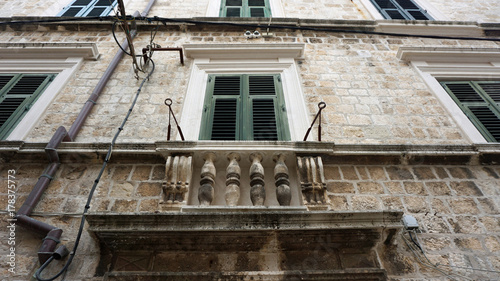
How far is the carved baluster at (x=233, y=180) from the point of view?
3527 millimetres

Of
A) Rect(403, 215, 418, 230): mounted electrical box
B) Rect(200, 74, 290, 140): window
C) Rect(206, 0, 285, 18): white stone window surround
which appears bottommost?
Rect(403, 215, 418, 230): mounted electrical box

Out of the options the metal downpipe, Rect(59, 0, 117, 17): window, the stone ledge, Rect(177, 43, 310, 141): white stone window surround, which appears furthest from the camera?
Rect(59, 0, 117, 17): window

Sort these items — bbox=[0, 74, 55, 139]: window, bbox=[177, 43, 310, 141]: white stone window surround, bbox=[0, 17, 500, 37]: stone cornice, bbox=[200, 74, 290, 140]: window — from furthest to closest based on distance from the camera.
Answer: bbox=[0, 17, 500, 37]: stone cornice
bbox=[177, 43, 310, 141]: white stone window surround
bbox=[0, 74, 55, 139]: window
bbox=[200, 74, 290, 140]: window

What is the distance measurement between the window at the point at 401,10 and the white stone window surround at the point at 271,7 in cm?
254

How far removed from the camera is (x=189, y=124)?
4758 millimetres

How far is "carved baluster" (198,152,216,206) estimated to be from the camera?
139 inches

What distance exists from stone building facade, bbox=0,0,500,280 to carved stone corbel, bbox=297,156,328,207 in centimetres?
2

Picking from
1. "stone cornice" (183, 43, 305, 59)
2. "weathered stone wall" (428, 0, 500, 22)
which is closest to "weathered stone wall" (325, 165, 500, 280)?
"stone cornice" (183, 43, 305, 59)

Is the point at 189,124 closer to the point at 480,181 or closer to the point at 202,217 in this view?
the point at 202,217

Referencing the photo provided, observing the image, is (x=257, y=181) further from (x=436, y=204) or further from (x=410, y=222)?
(x=436, y=204)

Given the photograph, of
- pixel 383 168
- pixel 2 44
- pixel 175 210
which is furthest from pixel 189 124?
pixel 2 44

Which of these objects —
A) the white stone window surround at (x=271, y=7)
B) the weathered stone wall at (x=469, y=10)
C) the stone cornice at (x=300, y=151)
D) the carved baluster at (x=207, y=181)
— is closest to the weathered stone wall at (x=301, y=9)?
the weathered stone wall at (x=469, y=10)

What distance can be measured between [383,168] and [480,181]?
46.3 inches

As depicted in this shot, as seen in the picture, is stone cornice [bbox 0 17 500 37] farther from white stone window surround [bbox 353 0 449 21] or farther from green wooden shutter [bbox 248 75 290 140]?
green wooden shutter [bbox 248 75 290 140]
